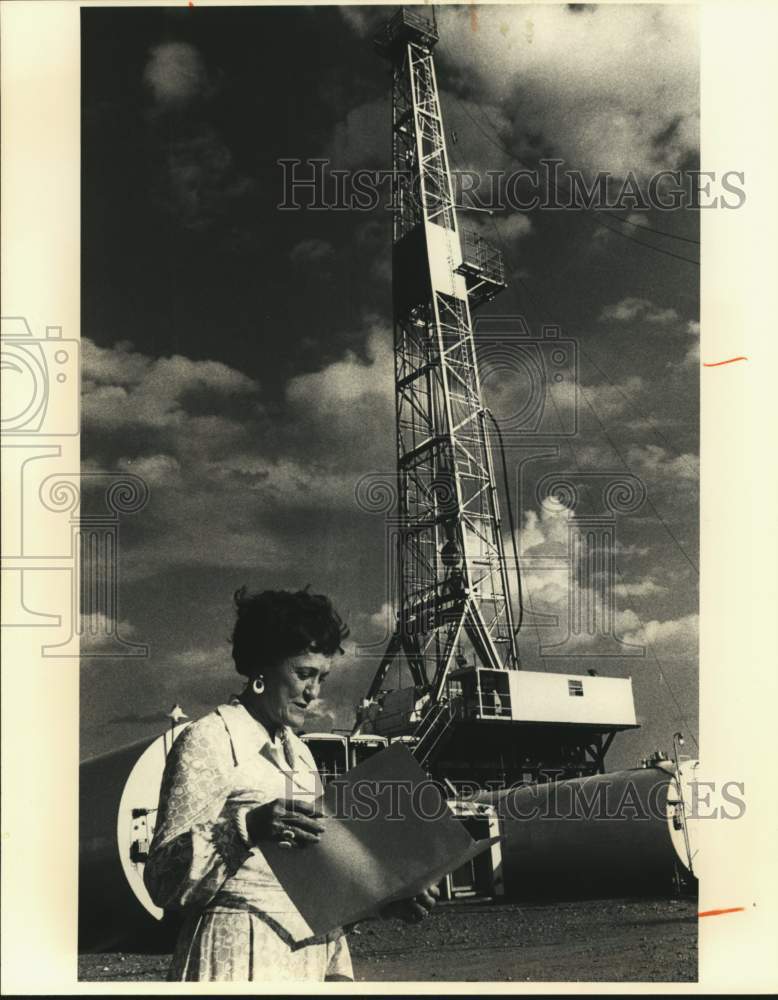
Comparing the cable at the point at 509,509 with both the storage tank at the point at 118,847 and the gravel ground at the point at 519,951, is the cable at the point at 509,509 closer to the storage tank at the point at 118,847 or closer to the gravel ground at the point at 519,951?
the gravel ground at the point at 519,951

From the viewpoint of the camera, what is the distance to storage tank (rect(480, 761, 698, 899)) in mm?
5746

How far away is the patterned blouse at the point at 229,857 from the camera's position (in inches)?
157

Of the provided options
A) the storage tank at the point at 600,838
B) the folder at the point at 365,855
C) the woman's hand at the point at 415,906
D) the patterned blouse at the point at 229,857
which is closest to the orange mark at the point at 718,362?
the storage tank at the point at 600,838

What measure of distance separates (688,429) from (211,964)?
12.1 feet

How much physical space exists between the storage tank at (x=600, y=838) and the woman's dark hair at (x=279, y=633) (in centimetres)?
177

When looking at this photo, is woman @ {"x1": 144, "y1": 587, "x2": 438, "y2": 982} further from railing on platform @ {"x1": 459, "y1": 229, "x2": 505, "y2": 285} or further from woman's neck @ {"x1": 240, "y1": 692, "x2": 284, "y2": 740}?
railing on platform @ {"x1": 459, "y1": 229, "x2": 505, "y2": 285}

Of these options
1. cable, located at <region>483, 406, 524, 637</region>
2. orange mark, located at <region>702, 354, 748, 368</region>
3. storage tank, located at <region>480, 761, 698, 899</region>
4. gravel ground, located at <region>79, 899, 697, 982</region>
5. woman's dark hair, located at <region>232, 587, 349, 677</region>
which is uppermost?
orange mark, located at <region>702, 354, 748, 368</region>

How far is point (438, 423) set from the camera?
6570 millimetres

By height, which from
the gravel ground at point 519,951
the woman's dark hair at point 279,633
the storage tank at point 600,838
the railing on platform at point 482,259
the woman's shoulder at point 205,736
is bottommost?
the gravel ground at point 519,951

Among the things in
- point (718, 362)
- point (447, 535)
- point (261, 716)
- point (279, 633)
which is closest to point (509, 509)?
point (447, 535)

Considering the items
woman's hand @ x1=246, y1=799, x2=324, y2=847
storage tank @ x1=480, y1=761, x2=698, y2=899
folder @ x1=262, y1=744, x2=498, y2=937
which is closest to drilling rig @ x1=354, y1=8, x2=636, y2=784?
storage tank @ x1=480, y1=761, x2=698, y2=899

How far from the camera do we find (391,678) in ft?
20.0

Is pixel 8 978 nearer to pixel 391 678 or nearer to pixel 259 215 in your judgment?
pixel 391 678

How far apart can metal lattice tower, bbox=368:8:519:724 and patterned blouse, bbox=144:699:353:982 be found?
1859 millimetres
